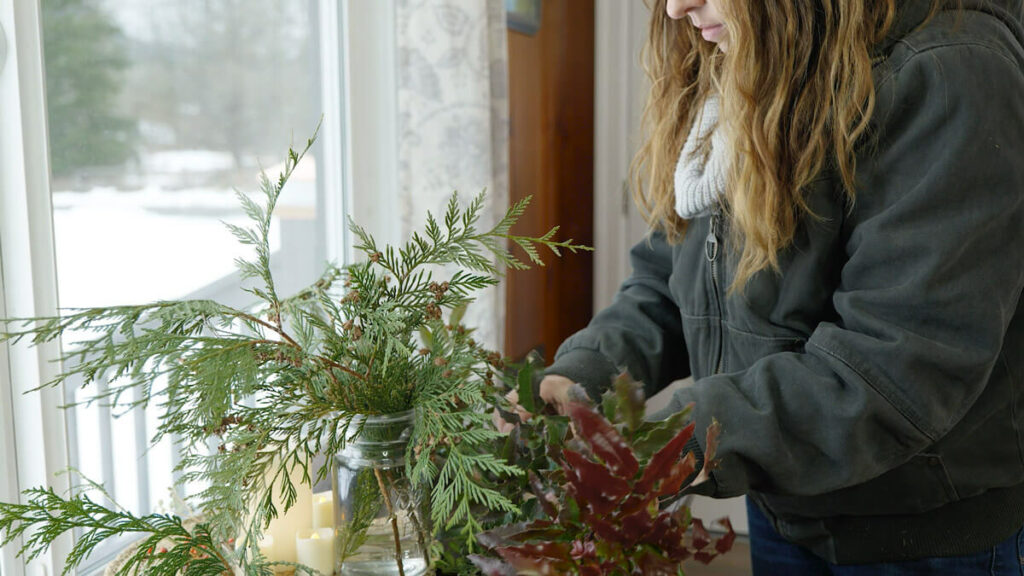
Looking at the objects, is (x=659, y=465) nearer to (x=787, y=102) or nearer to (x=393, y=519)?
(x=393, y=519)

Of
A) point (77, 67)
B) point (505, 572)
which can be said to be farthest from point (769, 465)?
point (77, 67)

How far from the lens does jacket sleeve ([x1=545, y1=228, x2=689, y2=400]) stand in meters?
1.19

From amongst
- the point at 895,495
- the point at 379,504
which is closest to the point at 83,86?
the point at 379,504

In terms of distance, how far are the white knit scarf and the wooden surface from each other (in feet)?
4.61

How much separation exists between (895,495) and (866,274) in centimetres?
28

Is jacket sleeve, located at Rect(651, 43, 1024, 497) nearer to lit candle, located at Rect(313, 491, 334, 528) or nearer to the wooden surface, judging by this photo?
lit candle, located at Rect(313, 491, 334, 528)

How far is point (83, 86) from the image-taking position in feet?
4.15

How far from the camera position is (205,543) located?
2.43ft

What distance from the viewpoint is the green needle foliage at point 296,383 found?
0.71m

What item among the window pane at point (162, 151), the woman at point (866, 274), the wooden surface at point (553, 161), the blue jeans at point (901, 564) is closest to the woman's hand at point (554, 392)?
the woman at point (866, 274)

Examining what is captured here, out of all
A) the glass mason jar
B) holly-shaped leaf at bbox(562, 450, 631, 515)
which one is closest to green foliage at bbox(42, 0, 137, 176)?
the glass mason jar

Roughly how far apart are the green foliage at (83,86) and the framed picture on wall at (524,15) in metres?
1.23

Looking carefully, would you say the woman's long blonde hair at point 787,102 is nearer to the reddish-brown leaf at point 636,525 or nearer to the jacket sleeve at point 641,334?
the jacket sleeve at point 641,334

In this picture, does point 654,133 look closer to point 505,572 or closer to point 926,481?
point 926,481
